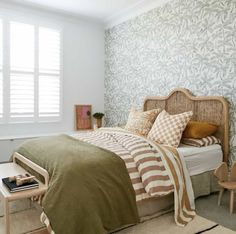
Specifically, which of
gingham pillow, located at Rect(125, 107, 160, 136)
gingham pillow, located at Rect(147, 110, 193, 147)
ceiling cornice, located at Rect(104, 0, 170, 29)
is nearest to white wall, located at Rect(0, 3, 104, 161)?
ceiling cornice, located at Rect(104, 0, 170, 29)

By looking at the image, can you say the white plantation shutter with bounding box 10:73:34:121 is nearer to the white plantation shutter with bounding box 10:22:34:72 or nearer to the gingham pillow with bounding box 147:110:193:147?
the white plantation shutter with bounding box 10:22:34:72

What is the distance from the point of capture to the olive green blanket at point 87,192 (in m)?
1.75

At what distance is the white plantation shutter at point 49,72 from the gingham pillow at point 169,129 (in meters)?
2.24

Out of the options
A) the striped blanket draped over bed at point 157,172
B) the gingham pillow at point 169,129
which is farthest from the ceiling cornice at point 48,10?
the striped blanket draped over bed at point 157,172

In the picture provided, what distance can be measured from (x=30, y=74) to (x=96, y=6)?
164 cm

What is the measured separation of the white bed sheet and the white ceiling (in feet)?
7.69

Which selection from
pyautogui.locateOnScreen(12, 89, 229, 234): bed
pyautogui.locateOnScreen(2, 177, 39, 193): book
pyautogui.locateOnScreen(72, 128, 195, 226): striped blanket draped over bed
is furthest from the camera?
pyautogui.locateOnScreen(12, 89, 229, 234): bed

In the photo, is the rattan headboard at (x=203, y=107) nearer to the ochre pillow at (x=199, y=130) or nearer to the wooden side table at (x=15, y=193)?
the ochre pillow at (x=199, y=130)

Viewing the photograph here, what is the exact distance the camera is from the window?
163 inches

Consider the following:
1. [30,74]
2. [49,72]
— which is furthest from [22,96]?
[49,72]

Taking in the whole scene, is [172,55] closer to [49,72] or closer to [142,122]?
[142,122]

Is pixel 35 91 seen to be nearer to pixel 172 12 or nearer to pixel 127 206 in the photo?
pixel 172 12

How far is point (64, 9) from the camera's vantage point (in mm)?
4441

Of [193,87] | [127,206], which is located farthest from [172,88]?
[127,206]
